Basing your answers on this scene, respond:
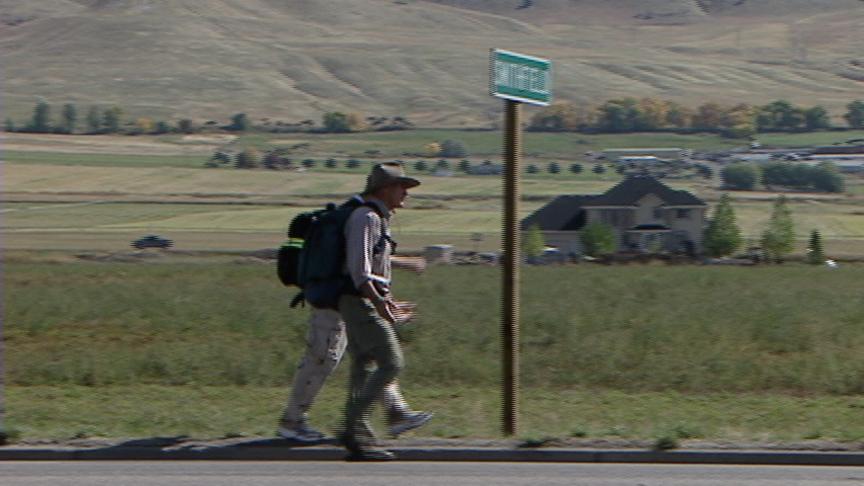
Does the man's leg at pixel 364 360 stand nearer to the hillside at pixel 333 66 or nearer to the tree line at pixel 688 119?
the tree line at pixel 688 119

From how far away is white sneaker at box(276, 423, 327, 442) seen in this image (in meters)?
9.30

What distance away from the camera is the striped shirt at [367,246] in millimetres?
8664

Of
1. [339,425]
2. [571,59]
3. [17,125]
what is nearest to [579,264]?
[339,425]

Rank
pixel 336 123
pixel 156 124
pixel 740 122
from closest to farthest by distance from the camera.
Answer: pixel 740 122
pixel 336 123
pixel 156 124

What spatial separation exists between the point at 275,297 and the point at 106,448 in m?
20.6

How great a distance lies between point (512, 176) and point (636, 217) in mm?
63963

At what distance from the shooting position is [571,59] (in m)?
175

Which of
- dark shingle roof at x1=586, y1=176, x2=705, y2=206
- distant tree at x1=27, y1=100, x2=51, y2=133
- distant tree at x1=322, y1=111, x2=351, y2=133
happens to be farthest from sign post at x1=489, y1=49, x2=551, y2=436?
distant tree at x1=322, y1=111, x2=351, y2=133

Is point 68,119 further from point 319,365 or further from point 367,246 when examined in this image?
point 367,246

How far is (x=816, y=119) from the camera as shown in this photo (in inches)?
4636

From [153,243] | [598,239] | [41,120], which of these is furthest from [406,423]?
[41,120]

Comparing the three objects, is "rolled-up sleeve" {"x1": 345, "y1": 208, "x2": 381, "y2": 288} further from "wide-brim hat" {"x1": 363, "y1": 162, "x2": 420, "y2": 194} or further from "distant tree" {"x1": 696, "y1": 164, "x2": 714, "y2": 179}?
"distant tree" {"x1": 696, "y1": 164, "x2": 714, "y2": 179}

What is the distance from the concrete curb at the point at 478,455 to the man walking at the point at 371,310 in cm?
25

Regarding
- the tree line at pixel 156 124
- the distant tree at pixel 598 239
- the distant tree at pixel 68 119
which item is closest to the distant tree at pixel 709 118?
the tree line at pixel 156 124
